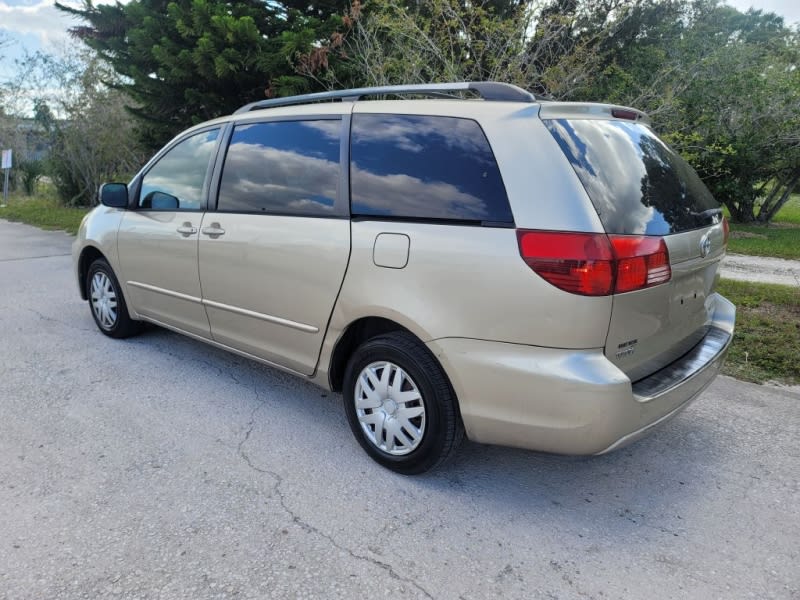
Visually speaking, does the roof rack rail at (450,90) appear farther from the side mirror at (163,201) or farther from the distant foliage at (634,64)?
the distant foliage at (634,64)

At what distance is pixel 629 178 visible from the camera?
2582 mm

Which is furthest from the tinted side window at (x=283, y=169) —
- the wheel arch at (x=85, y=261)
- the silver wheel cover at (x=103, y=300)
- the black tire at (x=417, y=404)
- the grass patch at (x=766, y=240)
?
the grass patch at (x=766, y=240)

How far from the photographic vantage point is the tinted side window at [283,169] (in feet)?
10.3

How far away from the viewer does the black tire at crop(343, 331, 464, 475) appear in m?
2.66

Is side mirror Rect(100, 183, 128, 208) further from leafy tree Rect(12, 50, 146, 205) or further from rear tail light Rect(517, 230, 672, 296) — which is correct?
leafy tree Rect(12, 50, 146, 205)

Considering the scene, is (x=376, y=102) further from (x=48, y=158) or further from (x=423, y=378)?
(x=48, y=158)

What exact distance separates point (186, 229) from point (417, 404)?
2.06m

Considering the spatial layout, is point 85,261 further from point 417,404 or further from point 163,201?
point 417,404

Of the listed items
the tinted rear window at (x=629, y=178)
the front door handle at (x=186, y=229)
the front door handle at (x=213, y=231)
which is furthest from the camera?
the front door handle at (x=186, y=229)

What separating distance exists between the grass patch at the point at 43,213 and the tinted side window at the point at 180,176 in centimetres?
941

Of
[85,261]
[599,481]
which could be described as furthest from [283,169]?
[85,261]

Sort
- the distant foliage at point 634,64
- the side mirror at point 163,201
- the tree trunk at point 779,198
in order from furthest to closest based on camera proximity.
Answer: the tree trunk at point 779,198 → the distant foliage at point 634,64 → the side mirror at point 163,201

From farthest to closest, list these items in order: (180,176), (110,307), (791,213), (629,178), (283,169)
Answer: (791,213)
(110,307)
(180,176)
(283,169)
(629,178)

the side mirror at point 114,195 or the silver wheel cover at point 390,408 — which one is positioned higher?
the side mirror at point 114,195
